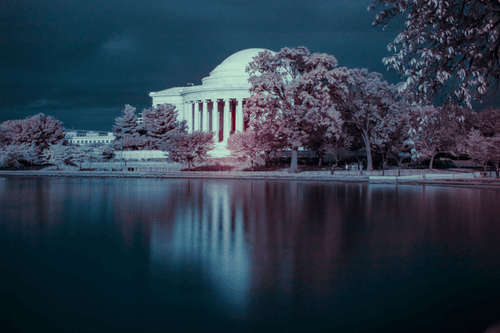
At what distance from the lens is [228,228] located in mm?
11680

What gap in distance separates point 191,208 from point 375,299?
1073 centimetres

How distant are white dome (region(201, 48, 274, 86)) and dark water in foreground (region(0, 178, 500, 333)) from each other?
51197 mm

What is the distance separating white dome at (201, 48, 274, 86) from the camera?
63.7m

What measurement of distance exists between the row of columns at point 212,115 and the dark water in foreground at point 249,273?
1938 inches

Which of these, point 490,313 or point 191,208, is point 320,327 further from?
point 191,208

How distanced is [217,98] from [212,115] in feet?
14.3

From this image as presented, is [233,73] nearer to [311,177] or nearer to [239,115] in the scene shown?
[239,115]

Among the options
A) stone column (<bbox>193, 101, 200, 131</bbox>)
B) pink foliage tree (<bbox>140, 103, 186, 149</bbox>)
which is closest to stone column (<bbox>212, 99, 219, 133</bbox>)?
stone column (<bbox>193, 101, 200, 131</bbox>)

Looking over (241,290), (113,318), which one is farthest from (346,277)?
(113,318)

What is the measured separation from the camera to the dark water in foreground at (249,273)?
17.7ft

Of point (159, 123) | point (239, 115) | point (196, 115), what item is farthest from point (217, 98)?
point (159, 123)

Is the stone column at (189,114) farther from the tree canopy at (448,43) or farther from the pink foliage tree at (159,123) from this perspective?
the tree canopy at (448,43)

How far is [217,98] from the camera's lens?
62688 millimetres

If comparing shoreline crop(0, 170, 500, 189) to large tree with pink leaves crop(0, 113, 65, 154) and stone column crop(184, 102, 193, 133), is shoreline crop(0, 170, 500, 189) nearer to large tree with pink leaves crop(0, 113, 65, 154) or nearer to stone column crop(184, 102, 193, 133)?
large tree with pink leaves crop(0, 113, 65, 154)
